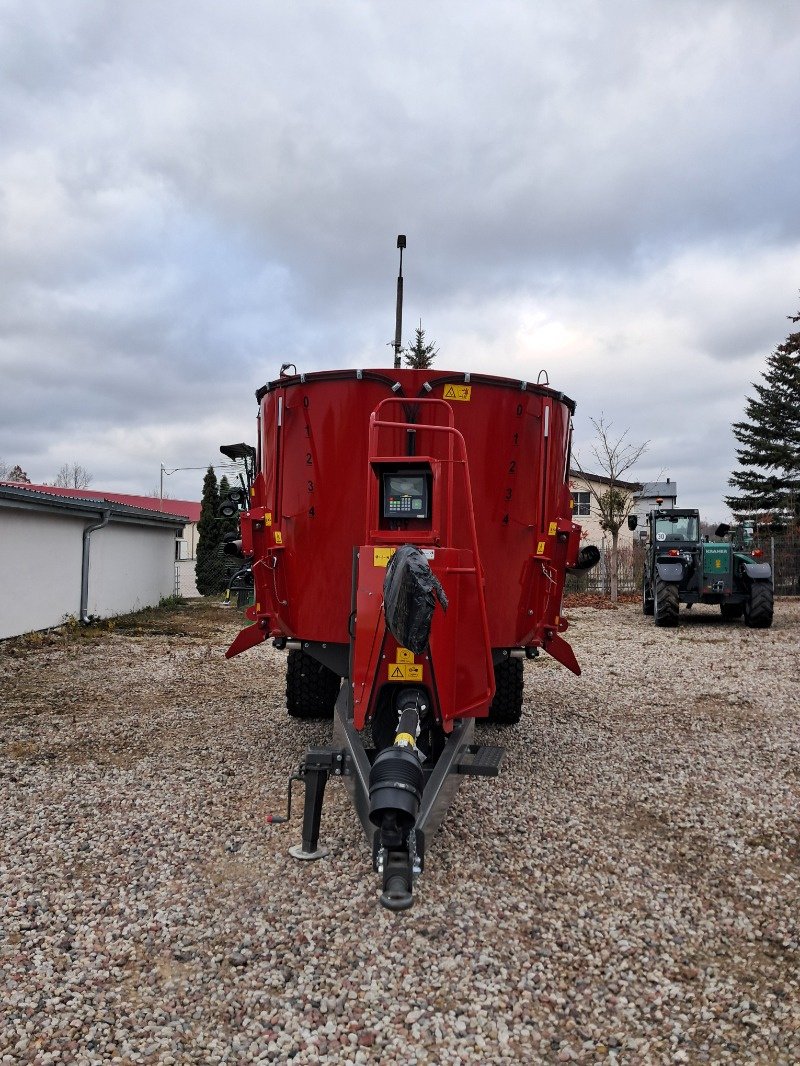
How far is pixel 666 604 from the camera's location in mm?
13820

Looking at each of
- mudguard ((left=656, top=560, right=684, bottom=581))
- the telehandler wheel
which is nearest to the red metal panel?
mudguard ((left=656, top=560, right=684, bottom=581))

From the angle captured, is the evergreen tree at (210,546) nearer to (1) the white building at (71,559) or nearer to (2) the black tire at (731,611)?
(1) the white building at (71,559)

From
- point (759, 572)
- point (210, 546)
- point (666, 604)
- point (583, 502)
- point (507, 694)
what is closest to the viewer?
point (507, 694)

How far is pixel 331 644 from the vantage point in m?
5.25

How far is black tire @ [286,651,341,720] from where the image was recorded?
249 inches

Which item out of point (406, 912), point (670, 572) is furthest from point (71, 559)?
point (406, 912)

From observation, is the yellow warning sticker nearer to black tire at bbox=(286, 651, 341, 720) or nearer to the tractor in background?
black tire at bbox=(286, 651, 341, 720)

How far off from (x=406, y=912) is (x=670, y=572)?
447 inches

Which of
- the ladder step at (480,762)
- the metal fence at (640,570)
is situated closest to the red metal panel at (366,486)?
the ladder step at (480,762)

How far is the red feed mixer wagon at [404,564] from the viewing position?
3.42m

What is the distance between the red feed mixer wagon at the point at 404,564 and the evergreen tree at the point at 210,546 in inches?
643

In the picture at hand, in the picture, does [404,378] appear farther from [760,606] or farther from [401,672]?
[760,606]

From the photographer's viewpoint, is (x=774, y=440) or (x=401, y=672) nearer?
→ (x=401, y=672)

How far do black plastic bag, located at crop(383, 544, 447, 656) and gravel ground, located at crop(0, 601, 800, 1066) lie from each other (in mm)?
1226
